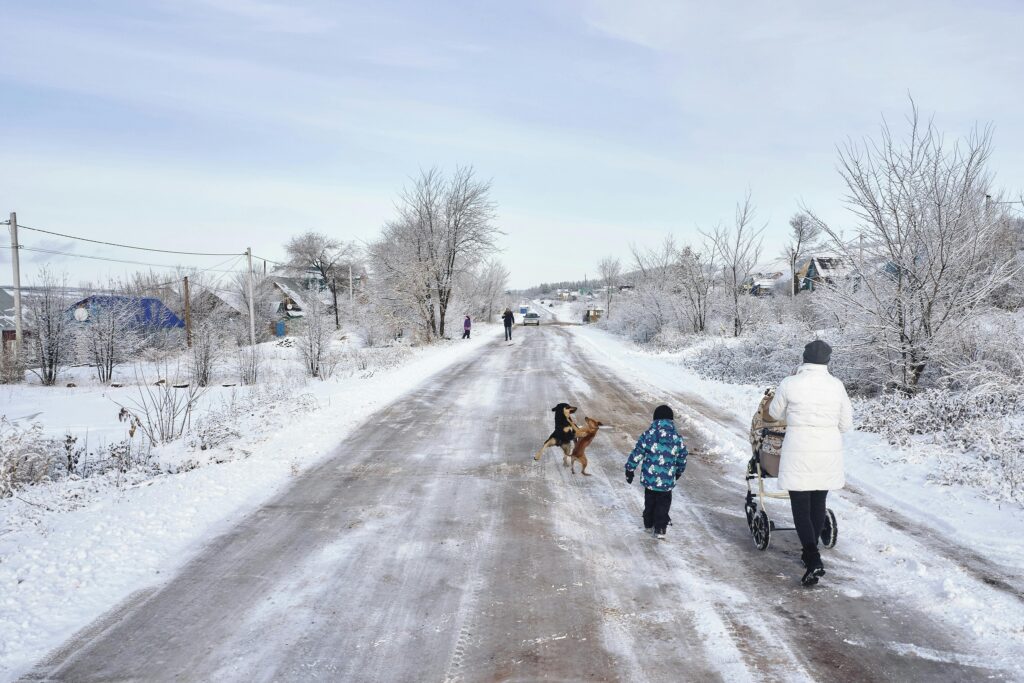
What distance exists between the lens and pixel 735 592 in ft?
14.0

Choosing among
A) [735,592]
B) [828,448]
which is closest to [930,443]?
[828,448]

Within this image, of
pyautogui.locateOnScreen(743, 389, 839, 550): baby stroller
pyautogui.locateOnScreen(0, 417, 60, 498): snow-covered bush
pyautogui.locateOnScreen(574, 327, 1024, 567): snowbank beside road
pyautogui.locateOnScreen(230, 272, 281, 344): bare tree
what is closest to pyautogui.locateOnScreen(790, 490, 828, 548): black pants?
pyautogui.locateOnScreen(743, 389, 839, 550): baby stroller

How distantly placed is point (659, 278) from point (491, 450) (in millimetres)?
35716

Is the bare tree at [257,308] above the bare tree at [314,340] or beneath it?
above

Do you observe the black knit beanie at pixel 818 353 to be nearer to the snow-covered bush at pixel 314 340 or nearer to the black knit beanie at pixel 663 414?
the black knit beanie at pixel 663 414

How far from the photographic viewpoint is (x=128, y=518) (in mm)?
5578

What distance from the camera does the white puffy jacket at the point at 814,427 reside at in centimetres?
438

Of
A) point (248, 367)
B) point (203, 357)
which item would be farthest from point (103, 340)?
point (248, 367)

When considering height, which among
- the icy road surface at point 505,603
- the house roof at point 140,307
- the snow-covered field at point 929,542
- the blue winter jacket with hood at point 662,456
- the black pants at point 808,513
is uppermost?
the house roof at point 140,307

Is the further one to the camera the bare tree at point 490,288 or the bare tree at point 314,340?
the bare tree at point 490,288

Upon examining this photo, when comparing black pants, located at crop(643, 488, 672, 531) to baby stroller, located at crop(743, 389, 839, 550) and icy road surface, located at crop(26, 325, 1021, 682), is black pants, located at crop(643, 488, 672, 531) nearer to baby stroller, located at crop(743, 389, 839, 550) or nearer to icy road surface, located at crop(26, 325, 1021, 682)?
icy road surface, located at crop(26, 325, 1021, 682)

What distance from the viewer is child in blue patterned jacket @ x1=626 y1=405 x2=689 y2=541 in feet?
17.4

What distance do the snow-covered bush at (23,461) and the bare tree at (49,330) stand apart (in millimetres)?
17160

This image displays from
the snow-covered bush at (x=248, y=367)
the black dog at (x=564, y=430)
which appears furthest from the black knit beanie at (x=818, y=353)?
the snow-covered bush at (x=248, y=367)
